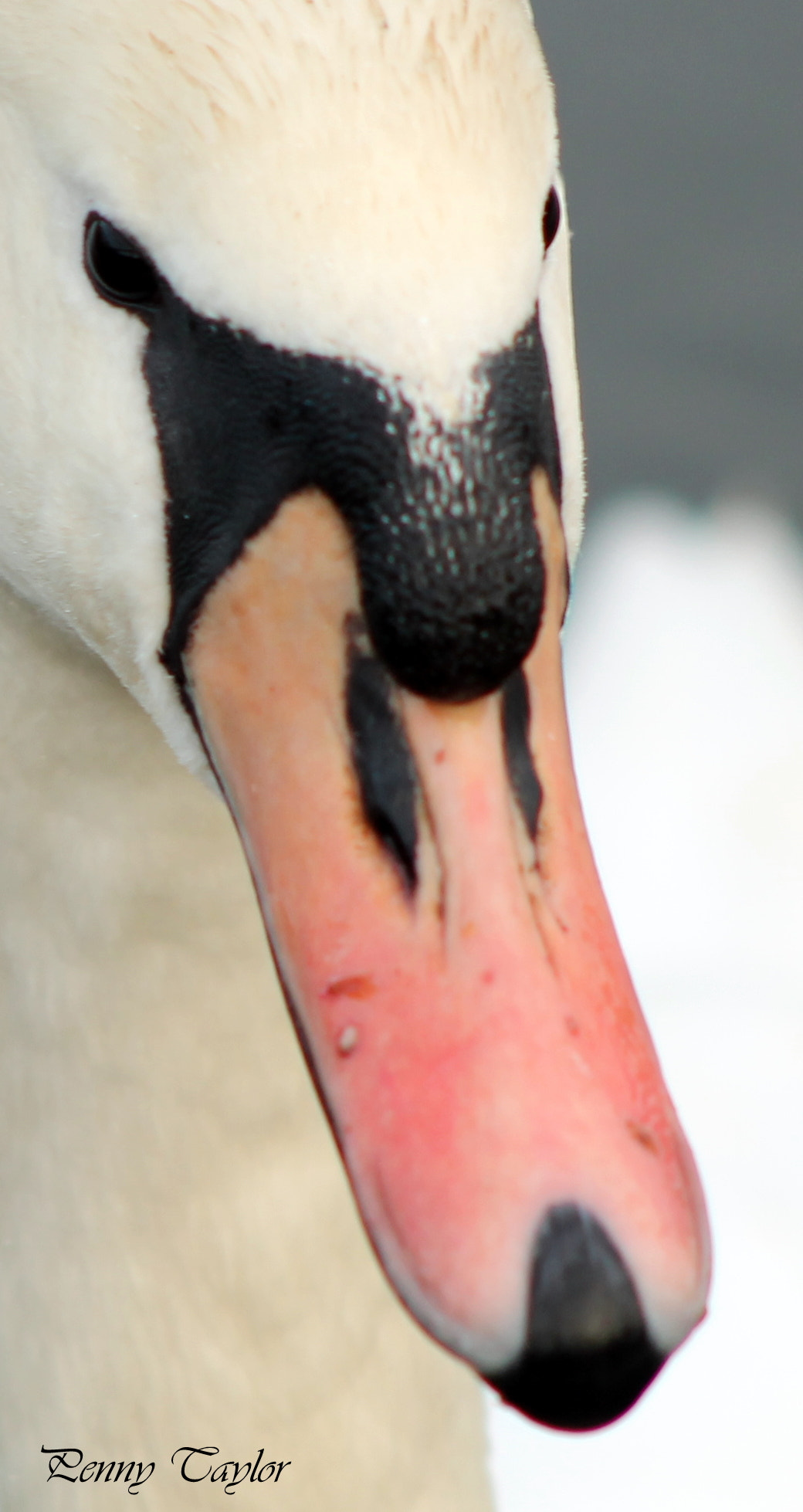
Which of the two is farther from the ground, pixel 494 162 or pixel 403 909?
pixel 494 162

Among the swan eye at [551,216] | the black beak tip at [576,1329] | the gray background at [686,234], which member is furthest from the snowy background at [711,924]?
the swan eye at [551,216]

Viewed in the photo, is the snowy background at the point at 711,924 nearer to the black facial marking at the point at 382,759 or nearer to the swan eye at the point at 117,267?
the black facial marking at the point at 382,759

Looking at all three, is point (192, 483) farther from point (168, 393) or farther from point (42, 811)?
point (42, 811)

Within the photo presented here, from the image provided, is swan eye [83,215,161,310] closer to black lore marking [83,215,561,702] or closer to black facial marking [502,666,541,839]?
black lore marking [83,215,561,702]

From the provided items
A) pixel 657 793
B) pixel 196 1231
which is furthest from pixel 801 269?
pixel 196 1231

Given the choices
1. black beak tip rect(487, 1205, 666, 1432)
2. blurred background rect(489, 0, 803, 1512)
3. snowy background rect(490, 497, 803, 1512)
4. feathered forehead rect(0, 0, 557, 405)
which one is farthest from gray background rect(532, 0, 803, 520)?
black beak tip rect(487, 1205, 666, 1432)
